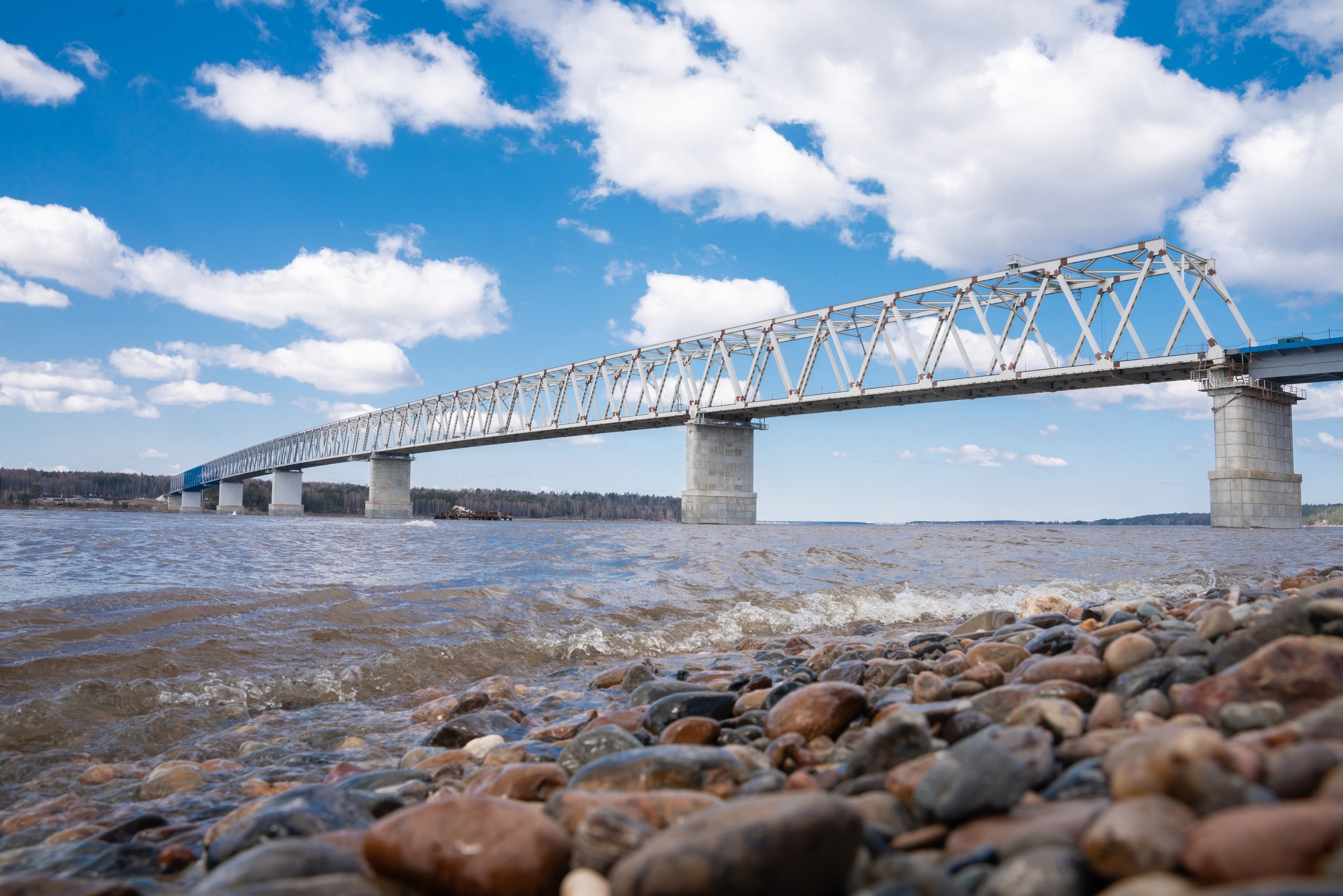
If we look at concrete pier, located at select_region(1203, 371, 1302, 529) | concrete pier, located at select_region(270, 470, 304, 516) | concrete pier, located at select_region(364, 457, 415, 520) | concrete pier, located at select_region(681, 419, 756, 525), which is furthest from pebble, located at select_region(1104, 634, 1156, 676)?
concrete pier, located at select_region(270, 470, 304, 516)

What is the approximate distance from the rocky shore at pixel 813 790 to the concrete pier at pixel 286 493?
4696 inches

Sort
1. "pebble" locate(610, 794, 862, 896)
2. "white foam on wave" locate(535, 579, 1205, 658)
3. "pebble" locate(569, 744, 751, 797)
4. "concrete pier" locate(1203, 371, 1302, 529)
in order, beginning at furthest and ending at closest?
"concrete pier" locate(1203, 371, 1302, 529) < "white foam on wave" locate(535, 579, 1205, 658) < "pebble" locate(569, 744, 751, 797) < "pebble" locate(610, 794, 862, 896)

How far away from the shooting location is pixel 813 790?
2787 millimetres

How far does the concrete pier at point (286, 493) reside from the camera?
110 meters

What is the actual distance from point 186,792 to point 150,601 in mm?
7237

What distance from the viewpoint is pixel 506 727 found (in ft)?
17.1

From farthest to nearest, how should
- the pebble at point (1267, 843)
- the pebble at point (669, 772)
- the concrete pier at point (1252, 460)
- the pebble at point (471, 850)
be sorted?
the concrete pier at point (1252, 460) → the pebble at point (669, 772) → the pebble at point (471, 850) → the pebble at point (1267, 843)

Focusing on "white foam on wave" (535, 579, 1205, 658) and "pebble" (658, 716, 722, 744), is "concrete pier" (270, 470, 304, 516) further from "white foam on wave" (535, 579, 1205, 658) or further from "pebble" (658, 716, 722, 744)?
"pebble" (658, 716, 722, 744)

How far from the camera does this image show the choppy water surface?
20.6 feet

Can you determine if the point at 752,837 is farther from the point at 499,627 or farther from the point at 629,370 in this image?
the point at 629,370

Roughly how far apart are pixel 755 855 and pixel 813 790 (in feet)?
3.81

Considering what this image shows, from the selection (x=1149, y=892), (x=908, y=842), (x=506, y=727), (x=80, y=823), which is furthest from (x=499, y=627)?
(x=1149, y=892)

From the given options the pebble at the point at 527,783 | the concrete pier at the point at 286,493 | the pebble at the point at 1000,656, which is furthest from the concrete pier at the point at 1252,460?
the concrete pier at the point at 286,493

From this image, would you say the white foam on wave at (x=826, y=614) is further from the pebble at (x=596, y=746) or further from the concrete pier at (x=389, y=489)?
the concrete pier at (x=389, y=489)
